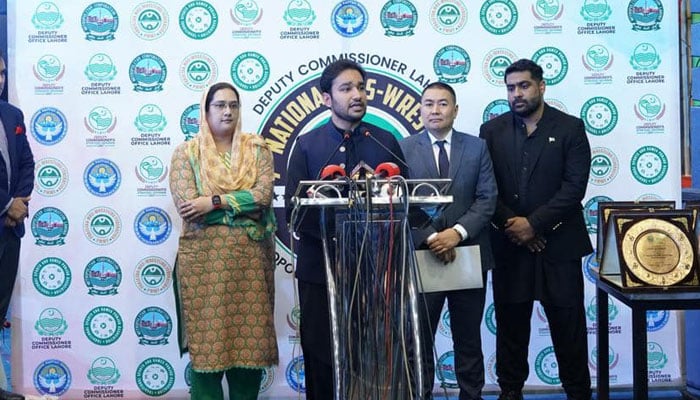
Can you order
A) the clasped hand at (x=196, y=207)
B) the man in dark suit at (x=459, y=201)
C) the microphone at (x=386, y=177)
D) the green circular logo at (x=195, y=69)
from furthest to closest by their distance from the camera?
the green circular logo at (x=195, y=69)
the man in dark suit at (x=459, y=201)
the clasped hand at (x=196, y=207)
the microphone at (x=386, y=177)

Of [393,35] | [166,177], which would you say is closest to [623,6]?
[393,35]

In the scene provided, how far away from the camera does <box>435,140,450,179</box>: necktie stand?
12.7 feet

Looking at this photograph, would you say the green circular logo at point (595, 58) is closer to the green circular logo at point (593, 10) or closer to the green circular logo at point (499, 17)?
the green circular logo at point (593, 10)

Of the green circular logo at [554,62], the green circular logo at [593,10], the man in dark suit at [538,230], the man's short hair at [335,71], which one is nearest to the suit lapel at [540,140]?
the man in dark suit at [538,230]

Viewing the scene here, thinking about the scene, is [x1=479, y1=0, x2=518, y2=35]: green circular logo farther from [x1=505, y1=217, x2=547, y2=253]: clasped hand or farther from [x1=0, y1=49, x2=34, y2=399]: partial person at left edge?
[x1=0, y1=49, x2=34, y2=399]: partial person at left edge

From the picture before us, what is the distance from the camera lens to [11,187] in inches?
158

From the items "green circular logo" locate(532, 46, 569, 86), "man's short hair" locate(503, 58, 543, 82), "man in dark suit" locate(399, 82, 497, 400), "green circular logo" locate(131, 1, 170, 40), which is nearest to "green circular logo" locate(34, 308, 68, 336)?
"green circular logo" locate(131, 1, 170, 40)

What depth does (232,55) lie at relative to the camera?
449cm

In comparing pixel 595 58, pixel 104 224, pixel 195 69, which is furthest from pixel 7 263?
pixel 595 58

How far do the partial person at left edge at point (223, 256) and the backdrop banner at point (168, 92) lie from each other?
68 cm

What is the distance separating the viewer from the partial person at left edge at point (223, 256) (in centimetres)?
368

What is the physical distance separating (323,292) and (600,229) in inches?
49.7

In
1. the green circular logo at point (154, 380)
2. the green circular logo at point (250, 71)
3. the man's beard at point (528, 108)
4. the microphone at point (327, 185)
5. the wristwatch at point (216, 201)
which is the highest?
the green circular logo at point (250, 71)

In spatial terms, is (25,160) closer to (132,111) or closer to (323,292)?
(132,111)
